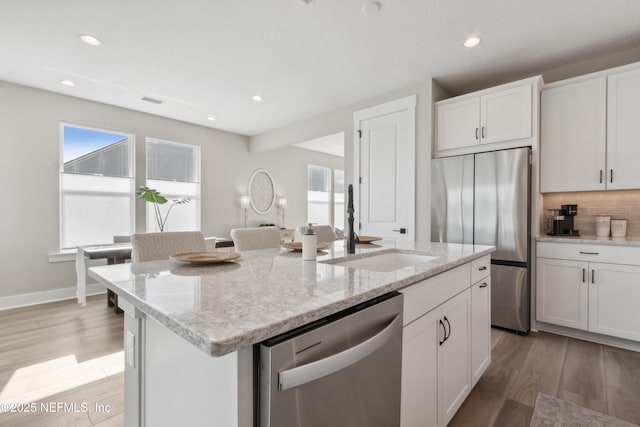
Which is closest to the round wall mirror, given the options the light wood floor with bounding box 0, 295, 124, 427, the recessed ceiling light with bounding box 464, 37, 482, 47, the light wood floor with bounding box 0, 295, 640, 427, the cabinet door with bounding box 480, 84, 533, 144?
the light wood floor with bounding box 0, 295, 124, 427

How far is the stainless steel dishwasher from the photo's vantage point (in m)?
0.67

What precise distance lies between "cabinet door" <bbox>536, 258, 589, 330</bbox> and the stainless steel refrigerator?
0.17 m

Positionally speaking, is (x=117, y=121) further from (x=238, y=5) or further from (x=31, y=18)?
(x=238, y=5)

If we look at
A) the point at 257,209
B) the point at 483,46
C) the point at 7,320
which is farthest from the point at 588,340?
the point at 7,320

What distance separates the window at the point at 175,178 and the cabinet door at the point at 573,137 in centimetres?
496

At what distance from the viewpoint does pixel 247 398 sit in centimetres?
67

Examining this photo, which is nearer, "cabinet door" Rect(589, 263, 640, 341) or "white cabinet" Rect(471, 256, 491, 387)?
"white cabinet" Rect(471, 256, 491, 387)

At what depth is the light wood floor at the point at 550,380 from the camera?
1727 millimetres

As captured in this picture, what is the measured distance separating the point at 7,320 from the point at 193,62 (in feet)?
10.9

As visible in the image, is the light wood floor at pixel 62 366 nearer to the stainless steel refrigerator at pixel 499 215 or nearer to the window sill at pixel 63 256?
the window sill at pixel 63 256

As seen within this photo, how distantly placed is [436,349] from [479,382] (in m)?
1.01

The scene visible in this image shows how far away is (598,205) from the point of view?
9.87 ft

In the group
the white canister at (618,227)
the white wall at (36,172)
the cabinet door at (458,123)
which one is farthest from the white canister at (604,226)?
the white wall at (36,172)

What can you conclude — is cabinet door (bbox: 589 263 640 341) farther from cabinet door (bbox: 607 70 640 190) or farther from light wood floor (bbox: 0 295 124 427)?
light wood floor (bbox: 0 295 124 427)
